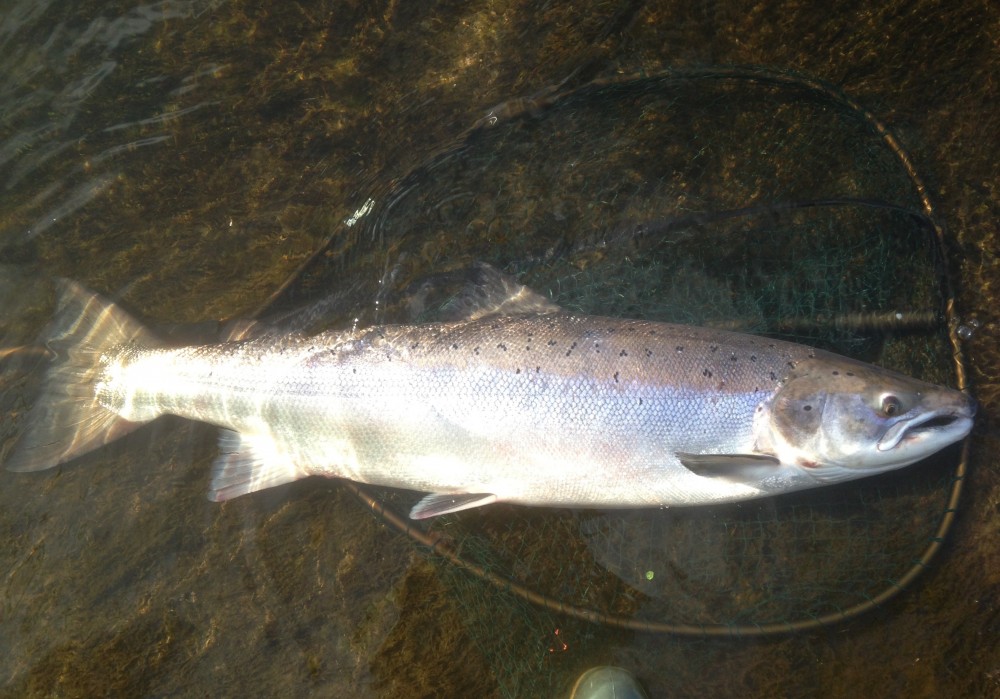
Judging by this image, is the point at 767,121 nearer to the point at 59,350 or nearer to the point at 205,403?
the point at 205,403

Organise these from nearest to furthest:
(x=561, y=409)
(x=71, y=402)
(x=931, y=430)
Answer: (x=931, y=430) → (x=561, y=409) → (x=71, y=402)

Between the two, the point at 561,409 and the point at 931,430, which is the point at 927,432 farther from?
the point at 561,409

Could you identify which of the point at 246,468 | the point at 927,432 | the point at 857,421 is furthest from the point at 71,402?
the point at 927,432

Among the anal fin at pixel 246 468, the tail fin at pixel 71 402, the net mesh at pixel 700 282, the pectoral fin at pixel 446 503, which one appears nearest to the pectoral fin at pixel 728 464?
the net mesh at pixel 700 282

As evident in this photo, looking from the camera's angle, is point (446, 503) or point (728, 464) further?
point (446, 503)

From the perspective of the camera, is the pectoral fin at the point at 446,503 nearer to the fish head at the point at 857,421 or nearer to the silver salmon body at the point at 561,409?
the silver salmon body at the point at 561,409

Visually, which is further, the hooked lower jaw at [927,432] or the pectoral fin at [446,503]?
the pectoral fin at [446,503]

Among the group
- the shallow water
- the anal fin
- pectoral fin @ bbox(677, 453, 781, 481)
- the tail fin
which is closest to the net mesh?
the shallow water
